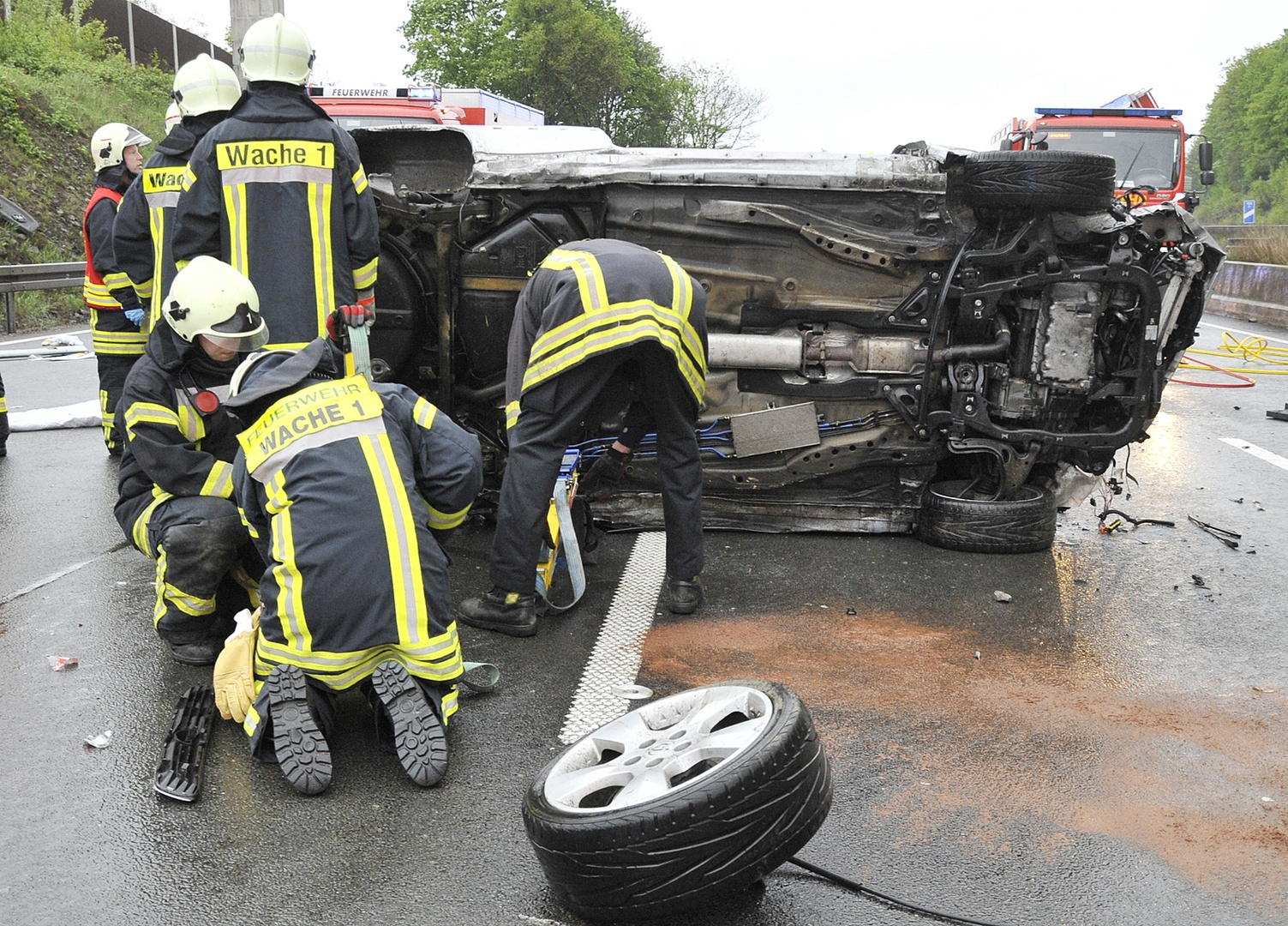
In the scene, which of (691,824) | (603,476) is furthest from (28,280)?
(691,824)

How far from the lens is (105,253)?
6.41m

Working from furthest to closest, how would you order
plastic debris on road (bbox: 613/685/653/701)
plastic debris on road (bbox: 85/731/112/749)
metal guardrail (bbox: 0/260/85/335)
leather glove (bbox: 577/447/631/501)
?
metal guardrail (bbox: 0/260/85/335) → leather glove (bbox: 577/447/631/501) → plastic debris on road (bbox: 613/685/653/701) → plastic debris on road (bbox: 85/731/112/749)

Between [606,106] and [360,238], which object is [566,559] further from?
[606,106]

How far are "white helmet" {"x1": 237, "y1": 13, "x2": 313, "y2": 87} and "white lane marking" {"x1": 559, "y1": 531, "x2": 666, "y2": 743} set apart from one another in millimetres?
2540

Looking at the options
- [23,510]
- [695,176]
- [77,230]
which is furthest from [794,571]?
[77,230]

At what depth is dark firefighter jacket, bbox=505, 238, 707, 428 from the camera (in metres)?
4.04

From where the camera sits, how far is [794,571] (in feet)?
16.3

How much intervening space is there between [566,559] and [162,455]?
1.59 meters

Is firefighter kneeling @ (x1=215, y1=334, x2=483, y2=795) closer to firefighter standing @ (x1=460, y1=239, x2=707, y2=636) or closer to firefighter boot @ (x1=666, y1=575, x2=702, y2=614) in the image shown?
firefighter standing @ (x1=460, y1=239, x2=707, y2=636)

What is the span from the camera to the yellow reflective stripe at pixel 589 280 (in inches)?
159

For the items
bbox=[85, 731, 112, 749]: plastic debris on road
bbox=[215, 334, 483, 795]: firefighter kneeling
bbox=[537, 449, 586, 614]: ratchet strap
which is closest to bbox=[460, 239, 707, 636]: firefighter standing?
bbox=[537, 449, 586, 614]: ratchet strap

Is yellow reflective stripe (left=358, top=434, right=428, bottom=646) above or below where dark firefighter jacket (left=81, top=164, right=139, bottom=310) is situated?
below

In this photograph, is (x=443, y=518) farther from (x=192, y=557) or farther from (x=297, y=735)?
(x=192, y=557)

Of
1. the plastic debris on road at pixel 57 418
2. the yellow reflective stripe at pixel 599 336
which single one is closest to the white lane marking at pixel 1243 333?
the yellow reflective stripe at pixel 599 336
